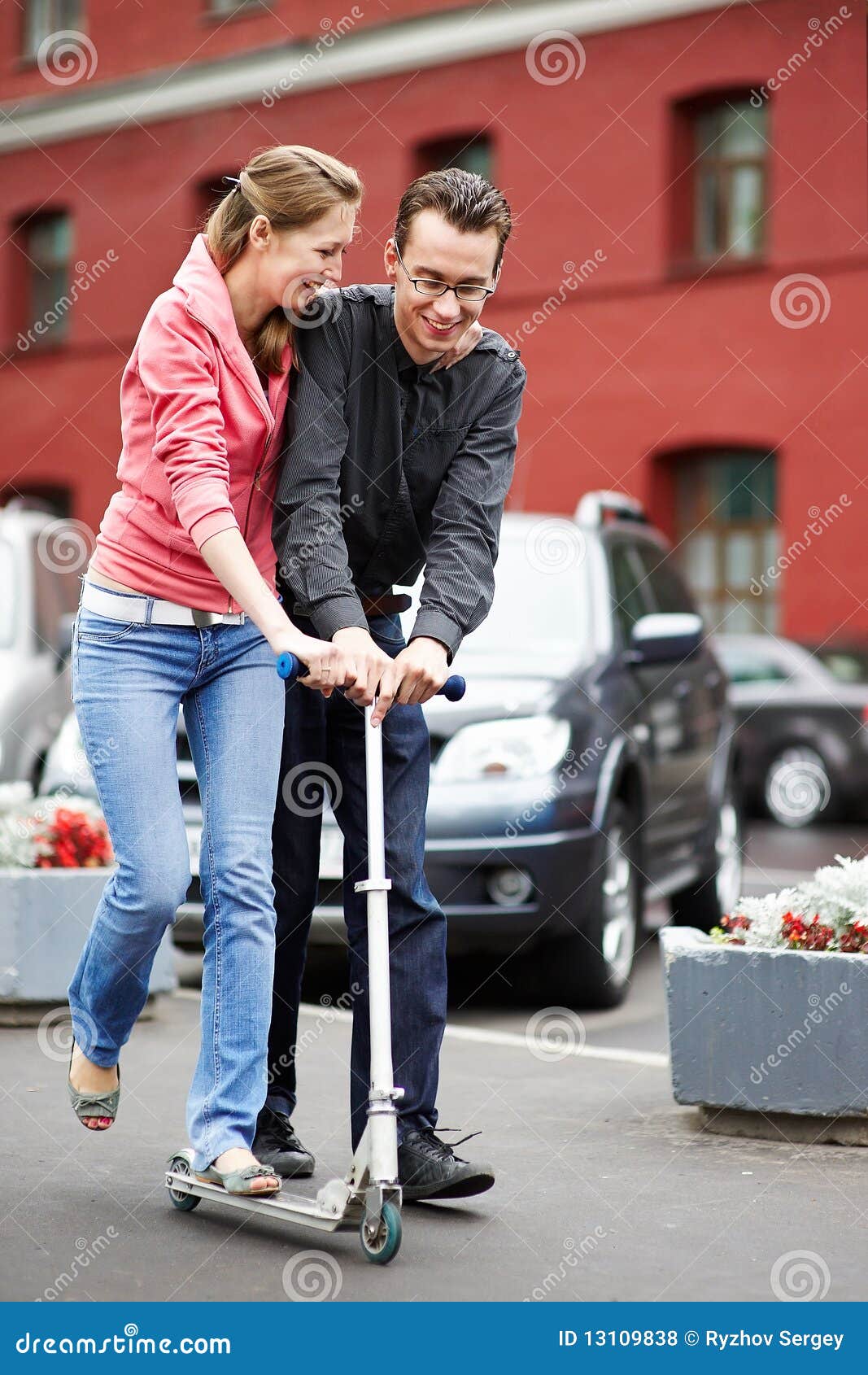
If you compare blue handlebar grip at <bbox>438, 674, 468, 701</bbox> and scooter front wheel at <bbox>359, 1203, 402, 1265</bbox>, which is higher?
blue handlebar grip at <bbox>438, 674, 468, 701</bbox>

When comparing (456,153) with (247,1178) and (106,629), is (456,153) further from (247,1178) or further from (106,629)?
(247,1178)

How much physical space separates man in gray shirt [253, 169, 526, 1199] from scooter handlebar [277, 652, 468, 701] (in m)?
0.03

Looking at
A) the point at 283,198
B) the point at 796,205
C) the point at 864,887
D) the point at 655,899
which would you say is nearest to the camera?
the point at 283,198

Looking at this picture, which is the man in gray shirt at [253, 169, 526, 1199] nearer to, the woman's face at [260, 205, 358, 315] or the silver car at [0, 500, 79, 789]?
the woman's face at [260, 205, 358, 315]

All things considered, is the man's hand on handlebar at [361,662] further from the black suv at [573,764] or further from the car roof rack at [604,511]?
the car roof rack at [604,511]

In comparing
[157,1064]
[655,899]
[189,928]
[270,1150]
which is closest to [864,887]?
[270,1150]

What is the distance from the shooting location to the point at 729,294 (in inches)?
772

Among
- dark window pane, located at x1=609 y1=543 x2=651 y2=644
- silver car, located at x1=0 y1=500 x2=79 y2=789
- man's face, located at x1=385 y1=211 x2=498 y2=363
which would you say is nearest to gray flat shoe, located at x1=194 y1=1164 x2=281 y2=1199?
man's face, located at x1=385 y1=211 x2=498 y2=363

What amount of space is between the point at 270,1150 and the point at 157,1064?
151cm

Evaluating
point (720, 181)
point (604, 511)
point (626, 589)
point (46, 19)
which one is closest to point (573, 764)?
point (626, 589)

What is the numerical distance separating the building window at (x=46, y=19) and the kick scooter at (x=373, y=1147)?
2346cm

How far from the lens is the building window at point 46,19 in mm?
24938

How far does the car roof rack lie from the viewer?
→ 8.07m
